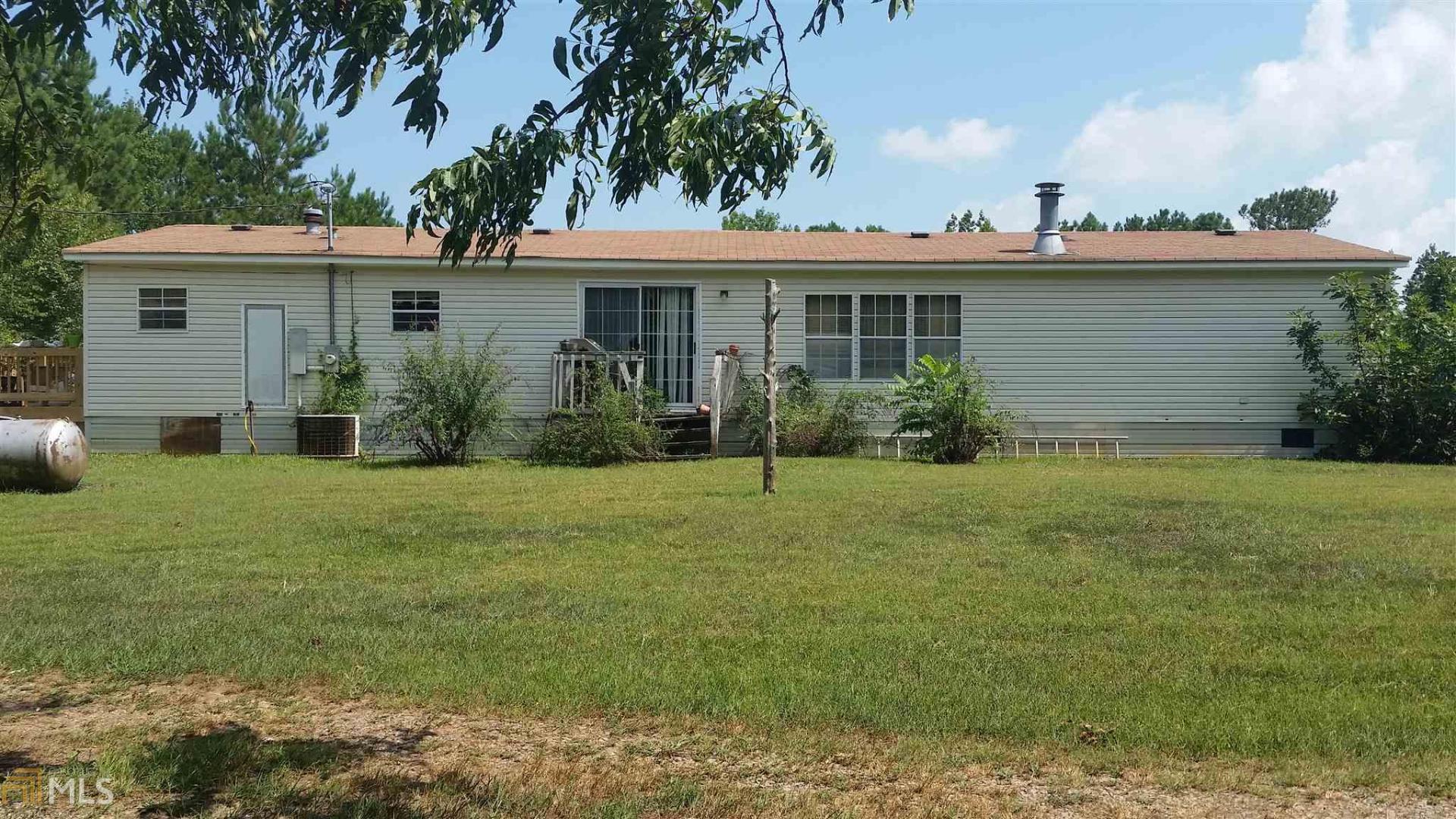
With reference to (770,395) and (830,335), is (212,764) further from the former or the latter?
(830,335)

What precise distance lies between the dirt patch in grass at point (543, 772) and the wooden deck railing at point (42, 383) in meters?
14.7

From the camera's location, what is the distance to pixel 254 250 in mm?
17297

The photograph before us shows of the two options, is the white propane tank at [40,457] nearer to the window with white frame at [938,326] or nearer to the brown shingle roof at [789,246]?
the brown shingle roof at [789,246]

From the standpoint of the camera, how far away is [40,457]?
11.7m

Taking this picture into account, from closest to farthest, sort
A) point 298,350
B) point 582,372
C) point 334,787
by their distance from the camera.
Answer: point 334,787 < point 582,372 < point 298,350

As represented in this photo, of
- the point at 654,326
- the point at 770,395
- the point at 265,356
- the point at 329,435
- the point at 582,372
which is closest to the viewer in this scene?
the point at 770,395

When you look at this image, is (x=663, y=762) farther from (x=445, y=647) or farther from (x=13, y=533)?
(x=13, y=533)

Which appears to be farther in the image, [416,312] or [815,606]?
[416,312]

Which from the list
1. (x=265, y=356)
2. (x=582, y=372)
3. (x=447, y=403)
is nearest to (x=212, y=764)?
(x=447, y=403)

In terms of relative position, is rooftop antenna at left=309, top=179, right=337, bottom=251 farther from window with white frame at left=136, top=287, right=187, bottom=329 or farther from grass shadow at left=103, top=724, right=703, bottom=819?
grass shadow at left=103, top=724, right=703, bottom=819

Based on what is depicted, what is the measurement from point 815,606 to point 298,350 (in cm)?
1300

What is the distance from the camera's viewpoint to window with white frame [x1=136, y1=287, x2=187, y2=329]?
17391 mm

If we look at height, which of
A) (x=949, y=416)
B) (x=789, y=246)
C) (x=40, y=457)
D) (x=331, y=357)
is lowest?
(x=40, y=457)

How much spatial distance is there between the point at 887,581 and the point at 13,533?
6.83 metres
